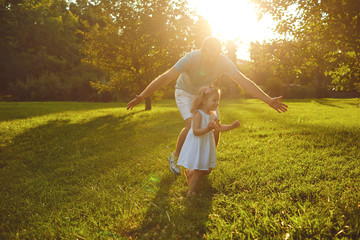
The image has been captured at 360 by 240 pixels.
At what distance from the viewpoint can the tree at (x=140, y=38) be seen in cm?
1269

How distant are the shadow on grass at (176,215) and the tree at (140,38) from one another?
34.3ft

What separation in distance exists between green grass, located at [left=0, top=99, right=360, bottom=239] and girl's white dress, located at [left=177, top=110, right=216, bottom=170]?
43cm

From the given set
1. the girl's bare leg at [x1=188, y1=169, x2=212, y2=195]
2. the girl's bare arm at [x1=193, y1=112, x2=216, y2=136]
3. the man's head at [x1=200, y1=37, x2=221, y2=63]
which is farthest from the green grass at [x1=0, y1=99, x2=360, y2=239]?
the man's head at [x1=200, y1=37, x2=221, y2=63]

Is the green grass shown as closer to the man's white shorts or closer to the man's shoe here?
the man's shoe

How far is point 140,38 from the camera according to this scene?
12.8 m

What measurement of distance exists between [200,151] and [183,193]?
0.67m

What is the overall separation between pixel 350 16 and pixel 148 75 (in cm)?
972

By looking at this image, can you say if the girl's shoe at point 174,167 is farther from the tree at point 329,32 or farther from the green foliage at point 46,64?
the green foliage at point 46,64

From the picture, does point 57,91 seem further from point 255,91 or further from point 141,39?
point 255,91

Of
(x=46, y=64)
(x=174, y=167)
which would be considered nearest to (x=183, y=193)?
(x=174, y=167)

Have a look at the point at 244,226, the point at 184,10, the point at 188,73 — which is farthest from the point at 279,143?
the point at 184,10

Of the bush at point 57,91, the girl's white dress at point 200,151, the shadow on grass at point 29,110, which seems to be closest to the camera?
the girl's white dress at point 200,151

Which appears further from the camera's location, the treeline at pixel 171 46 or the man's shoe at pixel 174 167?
the treeline at pixel 171 46

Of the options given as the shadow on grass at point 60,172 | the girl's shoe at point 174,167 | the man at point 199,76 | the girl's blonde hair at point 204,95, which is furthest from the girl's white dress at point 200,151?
the shadow on grass at point 60,172
